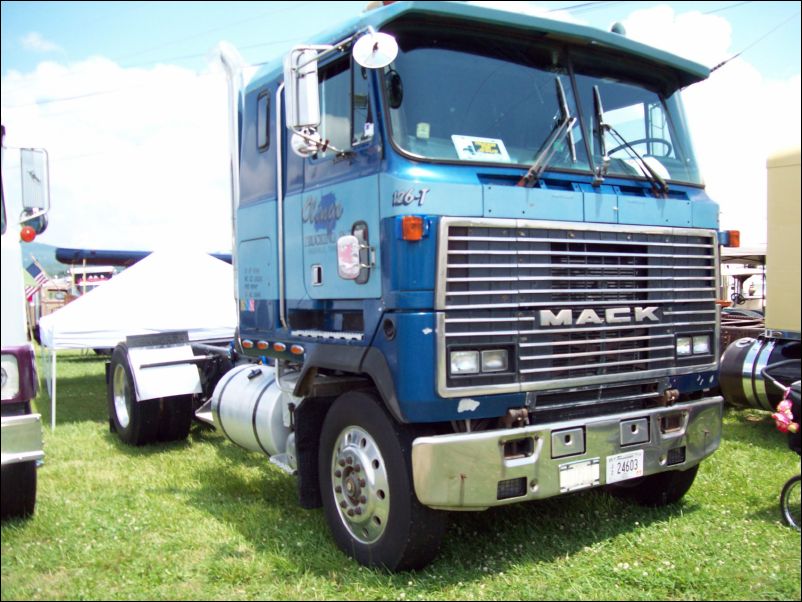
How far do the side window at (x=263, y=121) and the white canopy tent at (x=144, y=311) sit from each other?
15.8ft

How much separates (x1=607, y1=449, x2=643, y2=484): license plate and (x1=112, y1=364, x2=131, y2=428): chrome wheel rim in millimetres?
5819

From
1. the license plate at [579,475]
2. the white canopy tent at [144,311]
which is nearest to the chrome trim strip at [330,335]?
the license plate at [579,475]

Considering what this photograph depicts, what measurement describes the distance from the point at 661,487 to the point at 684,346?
1.18 meters

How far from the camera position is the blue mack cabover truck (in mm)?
3969

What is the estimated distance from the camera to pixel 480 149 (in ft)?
14.1

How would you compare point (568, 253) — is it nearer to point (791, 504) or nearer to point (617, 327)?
point (617, 327)

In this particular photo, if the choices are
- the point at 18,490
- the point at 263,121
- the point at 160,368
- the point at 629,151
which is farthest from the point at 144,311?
the point at 629,151

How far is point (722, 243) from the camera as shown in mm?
5199

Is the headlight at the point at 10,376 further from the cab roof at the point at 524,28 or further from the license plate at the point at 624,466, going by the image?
the license plate at the point at 624,466

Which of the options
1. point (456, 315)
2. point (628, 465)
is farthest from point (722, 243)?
point (456, 315)

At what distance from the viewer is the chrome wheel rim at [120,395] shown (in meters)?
8.37

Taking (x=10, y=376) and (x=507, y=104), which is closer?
(x=10, y=376)

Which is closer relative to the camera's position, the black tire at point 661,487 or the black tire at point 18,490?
the black tire at point 18,490

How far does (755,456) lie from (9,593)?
20.3 ft
